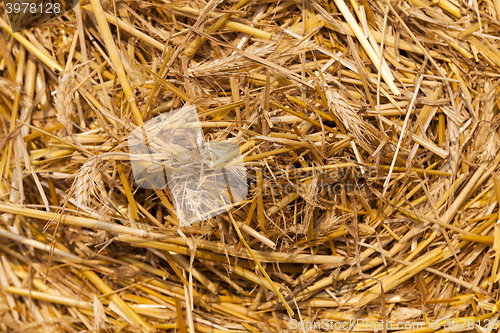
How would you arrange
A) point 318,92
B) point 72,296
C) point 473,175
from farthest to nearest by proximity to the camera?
point 72,296, point 473,175, point 318,92

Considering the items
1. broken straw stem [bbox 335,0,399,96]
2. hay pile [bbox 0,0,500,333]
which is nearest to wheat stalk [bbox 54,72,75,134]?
hay pile [bbox 0,0,500,333]

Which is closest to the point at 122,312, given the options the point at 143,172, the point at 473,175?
the point at 143,172

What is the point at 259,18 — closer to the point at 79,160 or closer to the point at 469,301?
the point at 79,160

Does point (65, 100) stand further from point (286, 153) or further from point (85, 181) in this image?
point (286, 153)

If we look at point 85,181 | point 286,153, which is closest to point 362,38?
point 286,153

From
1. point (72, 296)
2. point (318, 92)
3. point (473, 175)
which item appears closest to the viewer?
point (318, 92)

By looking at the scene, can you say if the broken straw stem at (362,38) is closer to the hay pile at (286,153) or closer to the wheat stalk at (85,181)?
the hay pile at (286,153)

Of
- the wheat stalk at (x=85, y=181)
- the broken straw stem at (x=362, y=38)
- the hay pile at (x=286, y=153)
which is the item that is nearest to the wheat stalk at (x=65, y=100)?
the hay pile at (x=286, y=153)

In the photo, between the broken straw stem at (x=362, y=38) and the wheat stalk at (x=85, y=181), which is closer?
the wheat stalk at (x=85, y=181)
